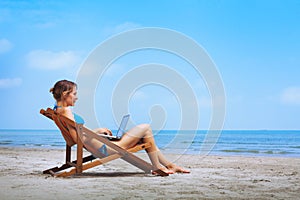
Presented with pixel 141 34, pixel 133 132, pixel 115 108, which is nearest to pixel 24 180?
pixel 133 132

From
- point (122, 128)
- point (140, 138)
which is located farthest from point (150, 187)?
point (122, 128)

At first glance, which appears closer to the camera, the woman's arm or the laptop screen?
the woman's arm

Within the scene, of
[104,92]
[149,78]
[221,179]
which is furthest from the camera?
[149,78]

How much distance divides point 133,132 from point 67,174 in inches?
43.4

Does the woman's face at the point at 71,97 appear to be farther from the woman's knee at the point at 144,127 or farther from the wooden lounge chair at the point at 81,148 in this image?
the woman's knee at the point at 144,127

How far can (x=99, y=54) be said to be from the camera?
7.00 metres

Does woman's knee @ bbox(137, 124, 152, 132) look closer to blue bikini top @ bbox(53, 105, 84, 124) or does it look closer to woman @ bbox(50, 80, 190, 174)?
woman @ bbox(50, 80, 190, 174)

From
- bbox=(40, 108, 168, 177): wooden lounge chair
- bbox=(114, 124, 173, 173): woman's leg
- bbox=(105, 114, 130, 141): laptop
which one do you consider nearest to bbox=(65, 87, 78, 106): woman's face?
bbox=(40, 108, 168, 177): wooden lounge chair

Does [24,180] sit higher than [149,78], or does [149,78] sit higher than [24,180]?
[149,78]

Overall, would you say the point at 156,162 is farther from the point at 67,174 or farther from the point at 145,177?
the point at 67,174

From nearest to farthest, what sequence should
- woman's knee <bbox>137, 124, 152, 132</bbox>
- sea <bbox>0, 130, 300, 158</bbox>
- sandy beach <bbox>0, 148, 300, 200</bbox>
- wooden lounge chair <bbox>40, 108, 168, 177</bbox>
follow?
sandy beach <bbox>0, 148, 300, 200</bbox> < wooden lounge chair <bbox>40, 108, 168, 177</bbox> < woman's knee <bbox>137, 124, 152, 132</bbox> < sea <bbox>0, 130, 300, 158</bbox>

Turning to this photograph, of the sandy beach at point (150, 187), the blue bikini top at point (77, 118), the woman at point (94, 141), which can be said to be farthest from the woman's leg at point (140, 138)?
the blue bikini top at point (77, 118)

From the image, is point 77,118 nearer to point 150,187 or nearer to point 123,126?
point 123,126

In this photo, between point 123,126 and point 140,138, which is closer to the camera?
point 140,138
